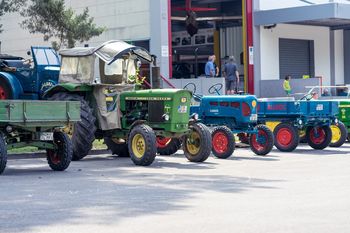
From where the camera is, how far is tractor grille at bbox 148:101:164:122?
639 inches

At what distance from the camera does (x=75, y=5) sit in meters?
32.2

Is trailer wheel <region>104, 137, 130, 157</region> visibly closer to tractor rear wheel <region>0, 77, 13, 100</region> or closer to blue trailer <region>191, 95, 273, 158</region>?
blue trailer <region>191, 95, 273, 158</region>

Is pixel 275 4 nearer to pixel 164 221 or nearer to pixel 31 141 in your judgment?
pixel 31 141

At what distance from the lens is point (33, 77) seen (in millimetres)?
19484

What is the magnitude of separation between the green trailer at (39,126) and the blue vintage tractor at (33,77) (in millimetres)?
4824

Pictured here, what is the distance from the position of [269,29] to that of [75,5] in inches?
337

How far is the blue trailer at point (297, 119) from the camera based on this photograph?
64.4 ft

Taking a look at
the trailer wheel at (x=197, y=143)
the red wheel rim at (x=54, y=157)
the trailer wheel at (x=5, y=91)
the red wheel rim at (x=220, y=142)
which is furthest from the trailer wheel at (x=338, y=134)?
the red wheel rim at (x=54, y=157)

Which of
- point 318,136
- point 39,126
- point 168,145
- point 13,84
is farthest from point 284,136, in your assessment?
point 39,126

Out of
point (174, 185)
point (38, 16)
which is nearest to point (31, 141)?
point (174, 185)

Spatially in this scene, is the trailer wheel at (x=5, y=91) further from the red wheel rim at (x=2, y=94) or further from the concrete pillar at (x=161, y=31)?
the concrete pillar at (x=161, y=31)

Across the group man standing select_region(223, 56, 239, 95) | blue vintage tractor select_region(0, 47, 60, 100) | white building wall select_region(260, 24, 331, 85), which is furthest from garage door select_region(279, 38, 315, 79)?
blue vintage tractor select_region(0, 47, 60, 100)

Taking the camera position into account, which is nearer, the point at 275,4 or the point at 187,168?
the point at 187,168

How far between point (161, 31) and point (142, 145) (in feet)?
46.0
